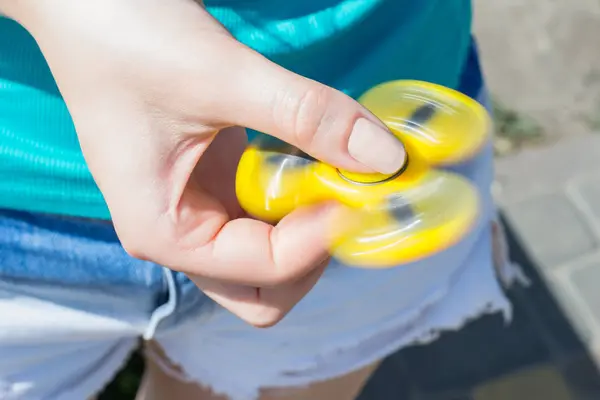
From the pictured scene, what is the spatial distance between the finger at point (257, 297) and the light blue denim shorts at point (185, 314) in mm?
68

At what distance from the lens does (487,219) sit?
73cm

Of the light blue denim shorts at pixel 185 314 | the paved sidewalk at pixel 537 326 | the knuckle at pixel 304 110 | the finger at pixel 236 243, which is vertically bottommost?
the paved sidewalk at pixel 537 326

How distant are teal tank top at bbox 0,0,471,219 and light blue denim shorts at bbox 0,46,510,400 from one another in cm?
4

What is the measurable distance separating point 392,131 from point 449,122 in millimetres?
32

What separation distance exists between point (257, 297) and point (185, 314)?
0.11 metres

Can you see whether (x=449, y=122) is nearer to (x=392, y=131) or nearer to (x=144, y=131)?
(x=392, y=131)

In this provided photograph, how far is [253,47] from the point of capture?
49 cm

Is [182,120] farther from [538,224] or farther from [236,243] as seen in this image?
[538,224]

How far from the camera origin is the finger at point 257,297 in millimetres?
490

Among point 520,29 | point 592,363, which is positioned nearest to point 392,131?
point 592,363

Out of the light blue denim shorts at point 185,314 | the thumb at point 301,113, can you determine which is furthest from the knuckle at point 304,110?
the light blue denim shorts at point 185,314

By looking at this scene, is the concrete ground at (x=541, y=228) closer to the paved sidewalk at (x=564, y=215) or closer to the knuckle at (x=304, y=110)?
the paved sidewalk at (x=564, y=215)

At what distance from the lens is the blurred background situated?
1326mm

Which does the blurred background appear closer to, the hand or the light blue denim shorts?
the light blue denim shorts
